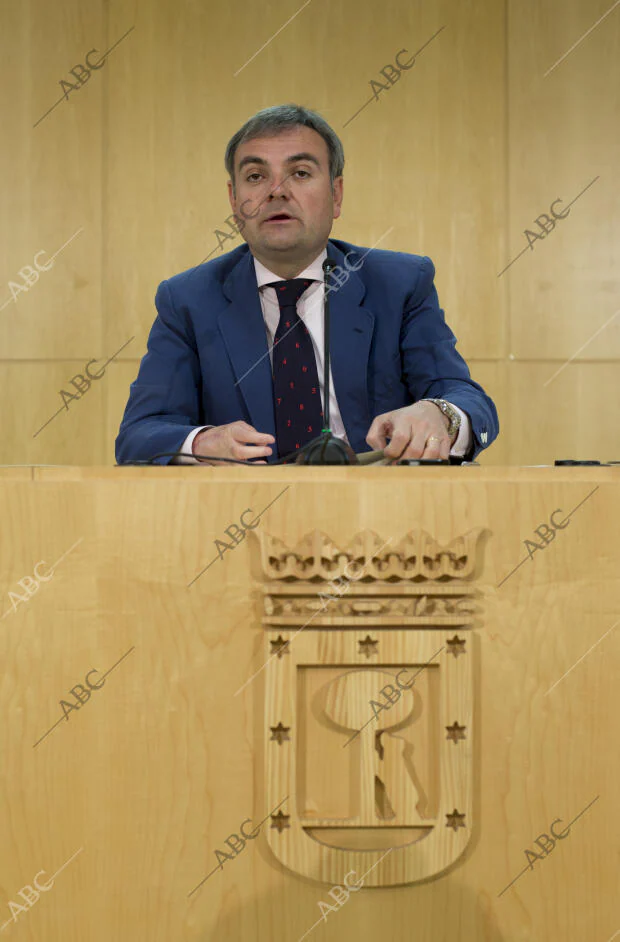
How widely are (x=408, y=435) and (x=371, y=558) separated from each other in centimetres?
45

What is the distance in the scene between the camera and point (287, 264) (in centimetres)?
182

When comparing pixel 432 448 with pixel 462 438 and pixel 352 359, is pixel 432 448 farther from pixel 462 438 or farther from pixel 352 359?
pixel 352 359

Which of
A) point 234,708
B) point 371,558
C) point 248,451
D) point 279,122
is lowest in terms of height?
point 234,708

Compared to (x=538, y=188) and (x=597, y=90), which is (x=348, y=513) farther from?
(x=597, y=90)

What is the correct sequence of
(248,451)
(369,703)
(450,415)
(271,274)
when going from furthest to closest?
(271,274) → (450,415) → (248,451) → (369,703)

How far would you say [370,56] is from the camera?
3029 millimetres

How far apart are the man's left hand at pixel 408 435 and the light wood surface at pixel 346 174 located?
172 centimetres

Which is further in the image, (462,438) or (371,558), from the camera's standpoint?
(462,438)

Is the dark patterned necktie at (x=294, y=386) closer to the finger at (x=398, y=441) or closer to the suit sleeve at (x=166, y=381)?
the suit sleeve at (x=166, y=381)

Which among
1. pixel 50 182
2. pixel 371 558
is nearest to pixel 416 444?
pixel 371 558

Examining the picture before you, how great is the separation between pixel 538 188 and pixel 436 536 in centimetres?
245

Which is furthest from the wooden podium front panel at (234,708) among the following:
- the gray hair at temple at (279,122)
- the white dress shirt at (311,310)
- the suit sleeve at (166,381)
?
the gray hair at temple at (279,122)

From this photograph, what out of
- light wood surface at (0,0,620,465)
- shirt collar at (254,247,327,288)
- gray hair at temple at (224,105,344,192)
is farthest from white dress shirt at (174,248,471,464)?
light wood surface at (0,0,620,465)

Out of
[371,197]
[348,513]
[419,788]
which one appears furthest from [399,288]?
[371,197]
